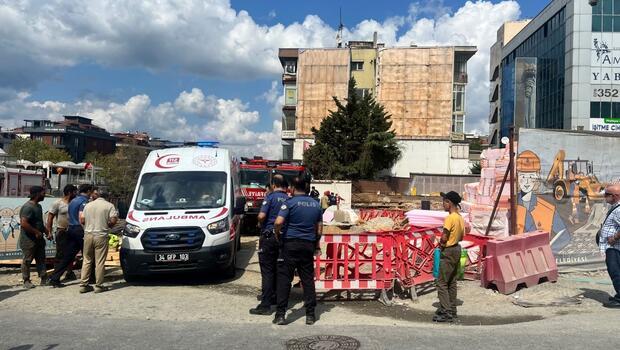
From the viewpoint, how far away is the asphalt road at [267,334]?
5.91m

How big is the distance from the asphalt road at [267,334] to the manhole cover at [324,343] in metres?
0.04

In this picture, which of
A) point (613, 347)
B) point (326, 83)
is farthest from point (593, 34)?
point (613, 347)

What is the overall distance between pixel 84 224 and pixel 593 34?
182 ft

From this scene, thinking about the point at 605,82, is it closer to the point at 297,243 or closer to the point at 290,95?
the point at 290,95

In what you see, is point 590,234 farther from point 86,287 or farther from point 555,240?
point 86,287

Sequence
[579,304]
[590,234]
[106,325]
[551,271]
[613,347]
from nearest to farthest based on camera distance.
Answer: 1. [613,347]
2. [106,325]
3. [579,304]
4. [551,271]
5. [590,234]

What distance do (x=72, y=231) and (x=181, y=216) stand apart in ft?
6.46

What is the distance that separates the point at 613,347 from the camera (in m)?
5.82

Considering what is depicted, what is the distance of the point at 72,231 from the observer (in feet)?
31.6

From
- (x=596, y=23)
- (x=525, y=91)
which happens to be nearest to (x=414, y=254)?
(x=596, y=23)

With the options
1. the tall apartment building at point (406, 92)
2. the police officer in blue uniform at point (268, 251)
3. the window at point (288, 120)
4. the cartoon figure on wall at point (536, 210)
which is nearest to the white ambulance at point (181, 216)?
the police officer in blue uniform at point (268, 251)

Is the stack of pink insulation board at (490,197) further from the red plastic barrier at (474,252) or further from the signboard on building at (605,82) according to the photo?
the signboard on building at (605,82)

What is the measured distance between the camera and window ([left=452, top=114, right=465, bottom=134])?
6153cm

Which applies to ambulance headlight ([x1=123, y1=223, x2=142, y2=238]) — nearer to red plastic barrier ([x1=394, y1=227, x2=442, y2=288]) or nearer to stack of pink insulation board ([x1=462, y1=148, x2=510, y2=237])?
red plastic barrier ([x1=394, y1=227, x2=442, y2=288])
